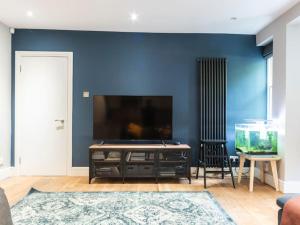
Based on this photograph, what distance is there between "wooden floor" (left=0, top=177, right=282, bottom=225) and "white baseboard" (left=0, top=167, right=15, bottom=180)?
0.12 meters

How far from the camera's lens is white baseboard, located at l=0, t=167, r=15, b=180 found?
4859mm

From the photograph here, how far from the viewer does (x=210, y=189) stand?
14.3ft

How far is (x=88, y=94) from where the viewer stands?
521 cm

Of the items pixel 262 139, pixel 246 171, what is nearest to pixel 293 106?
pixel 262 139

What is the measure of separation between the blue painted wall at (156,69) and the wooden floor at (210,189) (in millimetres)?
685

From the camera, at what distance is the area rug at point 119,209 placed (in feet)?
9.74

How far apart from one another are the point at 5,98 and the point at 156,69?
2.62 meters

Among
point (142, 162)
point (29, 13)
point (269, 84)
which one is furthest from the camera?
point (269, 84)

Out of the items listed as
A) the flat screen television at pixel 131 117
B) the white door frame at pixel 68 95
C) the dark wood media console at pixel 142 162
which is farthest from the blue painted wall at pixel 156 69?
the dark wood media console at pixel 142 162

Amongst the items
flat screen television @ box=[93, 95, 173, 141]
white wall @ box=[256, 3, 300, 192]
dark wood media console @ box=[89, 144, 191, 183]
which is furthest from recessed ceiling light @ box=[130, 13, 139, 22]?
white wall @ box=[256, 3, 300, 192]

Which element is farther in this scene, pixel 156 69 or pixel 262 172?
pixel 156 69

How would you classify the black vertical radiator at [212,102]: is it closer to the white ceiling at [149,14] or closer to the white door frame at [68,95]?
the white ceiling at [149,14]

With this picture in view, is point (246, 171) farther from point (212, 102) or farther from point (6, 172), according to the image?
point (6, 172)

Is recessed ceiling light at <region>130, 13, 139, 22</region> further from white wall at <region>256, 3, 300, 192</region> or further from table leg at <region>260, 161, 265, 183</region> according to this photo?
table leg at <region>260, 161, 265, 183</region>
